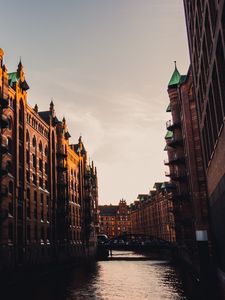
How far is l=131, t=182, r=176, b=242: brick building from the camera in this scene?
96.2 meters

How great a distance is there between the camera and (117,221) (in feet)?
526

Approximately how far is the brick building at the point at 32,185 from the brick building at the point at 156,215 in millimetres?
30742

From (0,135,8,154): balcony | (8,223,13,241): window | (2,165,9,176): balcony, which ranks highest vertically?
(0,135,8,154): balcony

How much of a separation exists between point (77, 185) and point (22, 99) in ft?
106

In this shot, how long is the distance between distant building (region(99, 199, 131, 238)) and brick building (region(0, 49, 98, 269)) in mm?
89227

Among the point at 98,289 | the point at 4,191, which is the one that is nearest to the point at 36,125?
the point at 4,191

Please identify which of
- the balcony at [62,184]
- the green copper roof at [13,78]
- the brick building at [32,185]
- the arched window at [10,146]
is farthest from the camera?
the balcony at [62,184]

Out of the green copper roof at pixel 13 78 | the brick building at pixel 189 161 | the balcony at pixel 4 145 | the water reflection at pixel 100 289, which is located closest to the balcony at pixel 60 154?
Answer: the green copper roof at pixel 13 78

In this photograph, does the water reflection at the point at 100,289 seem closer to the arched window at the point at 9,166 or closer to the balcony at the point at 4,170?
the balcony at the point at 4,170

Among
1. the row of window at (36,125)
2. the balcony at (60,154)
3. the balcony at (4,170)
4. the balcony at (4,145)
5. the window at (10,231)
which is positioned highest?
the row of window at (36,125)

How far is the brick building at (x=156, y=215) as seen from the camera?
96.2 metres

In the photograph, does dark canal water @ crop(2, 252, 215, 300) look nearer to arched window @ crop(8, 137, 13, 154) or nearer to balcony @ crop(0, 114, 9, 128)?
arched window @ crop(8, 137, 13, 154)

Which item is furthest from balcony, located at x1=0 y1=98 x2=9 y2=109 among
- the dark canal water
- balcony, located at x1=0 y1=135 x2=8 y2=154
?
the dark canal water

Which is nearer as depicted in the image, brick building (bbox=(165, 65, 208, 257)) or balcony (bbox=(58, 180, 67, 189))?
brick building (bbox=(165, 65, 208, 257))
